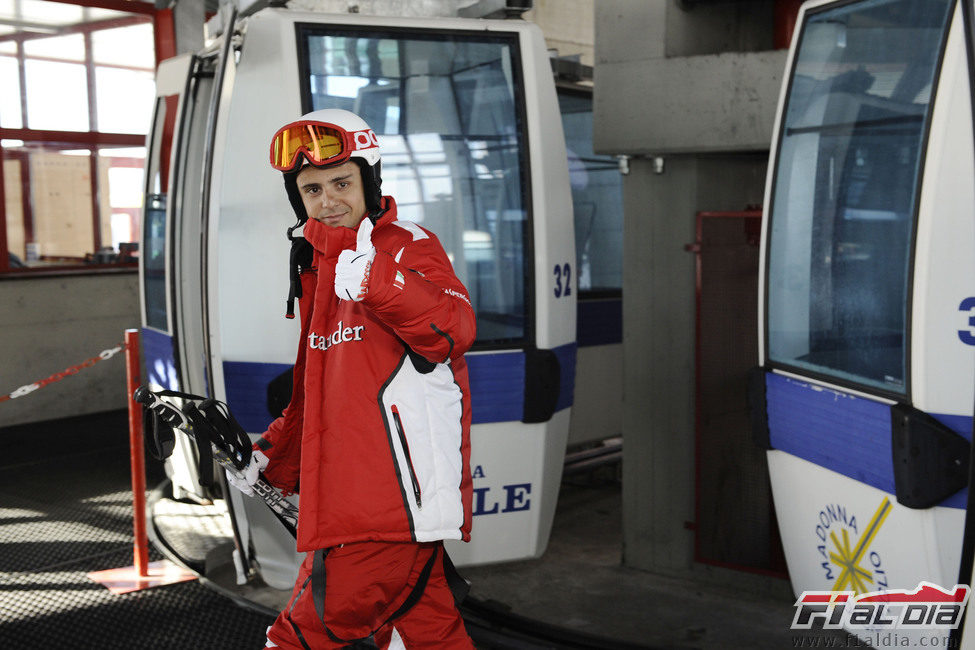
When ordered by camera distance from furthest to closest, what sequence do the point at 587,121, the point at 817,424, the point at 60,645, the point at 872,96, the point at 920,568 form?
1. the point at 587,121
2. the point at 60,645
3. the point at 817,424
4. the point at 872,96
5. the point at 920,568

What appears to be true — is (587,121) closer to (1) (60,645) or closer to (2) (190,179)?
(2) (190,179)

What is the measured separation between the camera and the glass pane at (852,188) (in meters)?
2.66

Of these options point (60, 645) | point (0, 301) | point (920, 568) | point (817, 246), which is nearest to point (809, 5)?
point (817, 246)

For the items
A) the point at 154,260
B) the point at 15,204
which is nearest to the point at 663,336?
the point at 154,260

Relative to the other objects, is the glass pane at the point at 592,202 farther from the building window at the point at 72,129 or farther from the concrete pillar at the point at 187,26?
the concrete pillar at the point at 187,26

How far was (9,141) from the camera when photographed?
26.7 ft

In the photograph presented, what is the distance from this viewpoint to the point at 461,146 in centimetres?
396

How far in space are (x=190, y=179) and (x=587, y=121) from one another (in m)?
2.57

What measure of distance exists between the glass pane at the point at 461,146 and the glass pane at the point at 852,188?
3.54ft

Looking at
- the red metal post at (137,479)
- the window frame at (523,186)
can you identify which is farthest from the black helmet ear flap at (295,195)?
the red metal post at (137,479)

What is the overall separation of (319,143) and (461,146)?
1592mm

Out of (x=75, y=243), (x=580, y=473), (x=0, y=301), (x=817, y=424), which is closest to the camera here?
(x=817, y=424)

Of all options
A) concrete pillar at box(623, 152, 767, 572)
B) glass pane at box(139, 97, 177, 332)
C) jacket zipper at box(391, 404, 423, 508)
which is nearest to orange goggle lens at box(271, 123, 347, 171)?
jacket zipper at box(391, 404, 423, 508)

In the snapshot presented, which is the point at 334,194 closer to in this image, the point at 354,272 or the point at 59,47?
the point at 354,272
